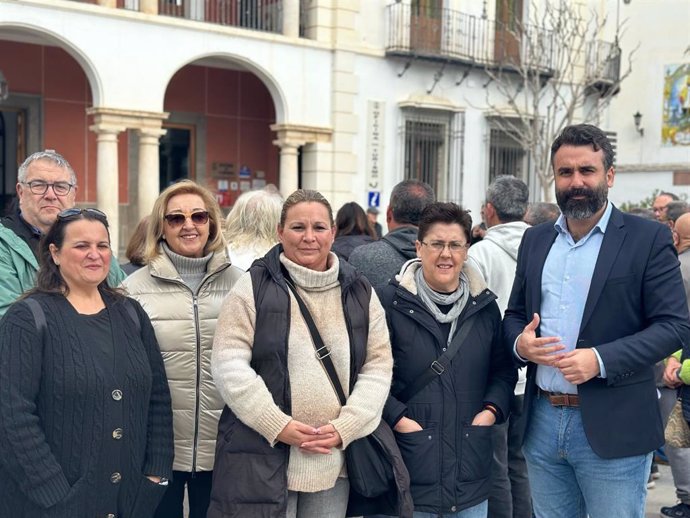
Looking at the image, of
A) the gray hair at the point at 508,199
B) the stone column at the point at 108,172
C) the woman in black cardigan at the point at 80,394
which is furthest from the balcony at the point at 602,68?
the woman in black cardigan at the point at 80,394

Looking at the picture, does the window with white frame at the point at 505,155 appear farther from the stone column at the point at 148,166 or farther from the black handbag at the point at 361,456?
the black handbag at the point at 361,456

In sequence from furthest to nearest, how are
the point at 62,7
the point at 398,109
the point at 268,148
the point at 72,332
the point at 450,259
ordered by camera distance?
the point at 268,148 < the point at 398,109 < the point at 62,7 < the point at 450,259 < the point at 72,332

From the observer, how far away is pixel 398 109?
16797 mm

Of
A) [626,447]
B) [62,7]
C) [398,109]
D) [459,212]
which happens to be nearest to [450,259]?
[459,212]

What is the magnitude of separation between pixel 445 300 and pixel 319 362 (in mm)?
663

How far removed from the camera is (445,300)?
3.39 m

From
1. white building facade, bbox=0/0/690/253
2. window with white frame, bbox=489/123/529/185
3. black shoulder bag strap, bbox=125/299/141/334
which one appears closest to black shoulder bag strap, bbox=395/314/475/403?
black shoulder bag strap, bbox=125/299/141/334

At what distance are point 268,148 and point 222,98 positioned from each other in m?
1.58

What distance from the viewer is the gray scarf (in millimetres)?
3352

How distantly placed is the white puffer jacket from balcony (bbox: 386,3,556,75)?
45.3 ft

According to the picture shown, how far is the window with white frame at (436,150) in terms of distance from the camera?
17188 millimetres

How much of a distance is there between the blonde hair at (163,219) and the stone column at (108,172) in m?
10.4

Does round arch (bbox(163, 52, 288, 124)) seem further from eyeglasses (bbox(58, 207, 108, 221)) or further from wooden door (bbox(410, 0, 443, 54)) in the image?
eyeglasses (bbox(58, 207, 108, 221))

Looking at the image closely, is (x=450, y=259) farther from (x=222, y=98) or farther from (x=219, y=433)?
(x=222, y=98)
